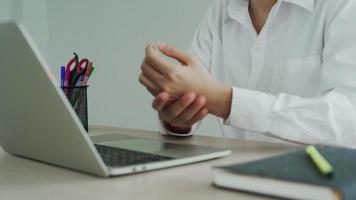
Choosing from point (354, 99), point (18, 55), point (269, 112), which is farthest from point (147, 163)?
point (354, 99)

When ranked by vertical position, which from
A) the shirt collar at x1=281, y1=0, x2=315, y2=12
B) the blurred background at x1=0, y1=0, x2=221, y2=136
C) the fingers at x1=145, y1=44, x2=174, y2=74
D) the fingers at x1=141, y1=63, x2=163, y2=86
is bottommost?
the blurred background at x1=0, y1=0, x2=221, y2=136

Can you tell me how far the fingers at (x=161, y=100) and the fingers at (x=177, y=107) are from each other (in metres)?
0.02

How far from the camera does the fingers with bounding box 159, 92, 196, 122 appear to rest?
748 mm

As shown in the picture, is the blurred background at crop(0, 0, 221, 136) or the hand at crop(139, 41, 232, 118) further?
the blurred background at crop(0, 0, 221, 136)

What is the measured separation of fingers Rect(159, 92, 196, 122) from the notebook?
273 millimetres

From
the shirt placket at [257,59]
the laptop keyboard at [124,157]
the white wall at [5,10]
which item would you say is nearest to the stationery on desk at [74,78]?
the laptop keyboard at [124,157]

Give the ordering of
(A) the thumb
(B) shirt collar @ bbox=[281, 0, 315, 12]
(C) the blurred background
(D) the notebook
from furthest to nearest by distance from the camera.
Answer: (C) the blurred background → (B) shirt collar @ bbox=[281, 0, 315, 12] → (A) the thumb → (D) the notebook

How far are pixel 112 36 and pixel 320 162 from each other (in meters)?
1.58

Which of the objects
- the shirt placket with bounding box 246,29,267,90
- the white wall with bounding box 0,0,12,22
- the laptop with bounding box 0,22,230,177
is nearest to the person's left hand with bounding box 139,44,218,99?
the laptop with bounding box 0,22,230,177

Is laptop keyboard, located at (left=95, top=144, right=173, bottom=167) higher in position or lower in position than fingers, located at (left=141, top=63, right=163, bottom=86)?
lower

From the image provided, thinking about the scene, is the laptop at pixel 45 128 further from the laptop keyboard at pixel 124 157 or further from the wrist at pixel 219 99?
the wrist at pixel 219 99

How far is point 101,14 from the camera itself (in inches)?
→ 76.7

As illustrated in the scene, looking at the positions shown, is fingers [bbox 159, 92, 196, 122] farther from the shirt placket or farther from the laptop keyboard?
the shirt placket

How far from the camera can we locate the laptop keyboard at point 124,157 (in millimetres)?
556
